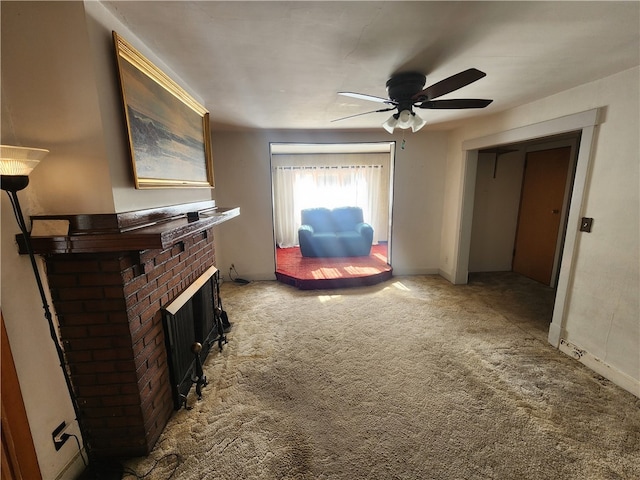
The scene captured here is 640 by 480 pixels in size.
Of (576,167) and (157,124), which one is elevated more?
(157,124)

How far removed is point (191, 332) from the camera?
2.00 meters

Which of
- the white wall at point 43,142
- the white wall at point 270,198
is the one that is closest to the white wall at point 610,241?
the white wall at point 270,198

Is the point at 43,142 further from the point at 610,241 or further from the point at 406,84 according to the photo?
the point at 610,241

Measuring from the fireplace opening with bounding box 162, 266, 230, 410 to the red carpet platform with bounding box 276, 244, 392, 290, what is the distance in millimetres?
1513

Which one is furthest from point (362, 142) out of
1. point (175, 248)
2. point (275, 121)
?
point (175, 248)

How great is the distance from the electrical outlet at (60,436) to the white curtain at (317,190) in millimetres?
4699

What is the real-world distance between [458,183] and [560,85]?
1650mm

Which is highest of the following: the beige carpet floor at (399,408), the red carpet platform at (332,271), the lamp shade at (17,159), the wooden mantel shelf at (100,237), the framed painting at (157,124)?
the framed painting at (157,124)

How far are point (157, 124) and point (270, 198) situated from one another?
7.85 ft

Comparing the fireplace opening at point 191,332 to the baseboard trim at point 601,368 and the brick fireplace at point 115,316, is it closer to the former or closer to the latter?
the brick fireplace at point 115,316

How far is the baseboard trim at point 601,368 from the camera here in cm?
184

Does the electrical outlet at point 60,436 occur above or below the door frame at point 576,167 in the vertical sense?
below

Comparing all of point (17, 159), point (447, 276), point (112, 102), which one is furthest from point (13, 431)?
point (447, 276)

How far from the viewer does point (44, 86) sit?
1.08 metres
